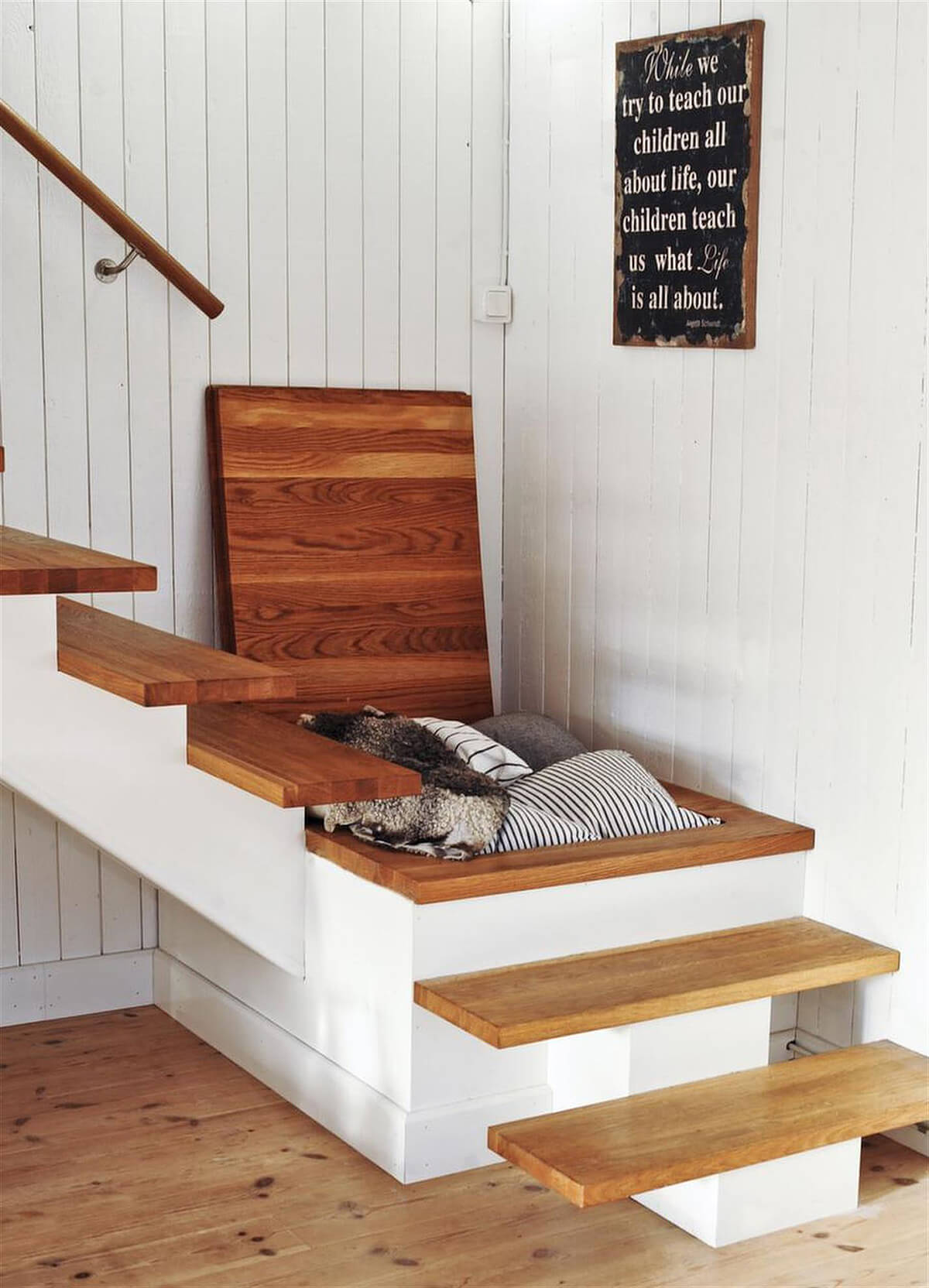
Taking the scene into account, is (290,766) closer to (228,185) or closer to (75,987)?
(75,987)

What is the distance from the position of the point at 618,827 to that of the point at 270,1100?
781 millimetres

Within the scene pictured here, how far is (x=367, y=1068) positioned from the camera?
2.54 metres

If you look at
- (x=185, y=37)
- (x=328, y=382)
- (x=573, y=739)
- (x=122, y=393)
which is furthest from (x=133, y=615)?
(x=185, y=37)

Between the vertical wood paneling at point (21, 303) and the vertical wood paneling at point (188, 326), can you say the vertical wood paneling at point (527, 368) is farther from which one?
the vertical wood paneling at point (21, 303)

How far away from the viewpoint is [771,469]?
2.80 meters

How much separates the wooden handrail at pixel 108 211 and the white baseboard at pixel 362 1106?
4.38 ft

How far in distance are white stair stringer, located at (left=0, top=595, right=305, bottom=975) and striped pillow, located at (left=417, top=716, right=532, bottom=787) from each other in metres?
0.44

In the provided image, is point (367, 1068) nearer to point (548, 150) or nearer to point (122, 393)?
point (122, 393)

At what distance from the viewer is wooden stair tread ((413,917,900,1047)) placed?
2.29 meters

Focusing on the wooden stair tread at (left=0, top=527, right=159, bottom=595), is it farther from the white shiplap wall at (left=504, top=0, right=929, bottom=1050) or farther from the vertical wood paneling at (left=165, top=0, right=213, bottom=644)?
the white shiplap wall at (left=504, top=0, right=929, bottom=1050)

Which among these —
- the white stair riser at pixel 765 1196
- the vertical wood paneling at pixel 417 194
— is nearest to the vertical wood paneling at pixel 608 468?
the vertical wood paneling at pixel 417 194

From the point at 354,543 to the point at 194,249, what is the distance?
2.20 ft

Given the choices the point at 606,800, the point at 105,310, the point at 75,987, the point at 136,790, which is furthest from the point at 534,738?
the point at 105,310

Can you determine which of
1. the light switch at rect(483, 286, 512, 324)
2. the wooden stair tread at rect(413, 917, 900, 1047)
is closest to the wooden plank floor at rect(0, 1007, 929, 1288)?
the wooden stair tread at rect(413, 917, 900, 1047)
